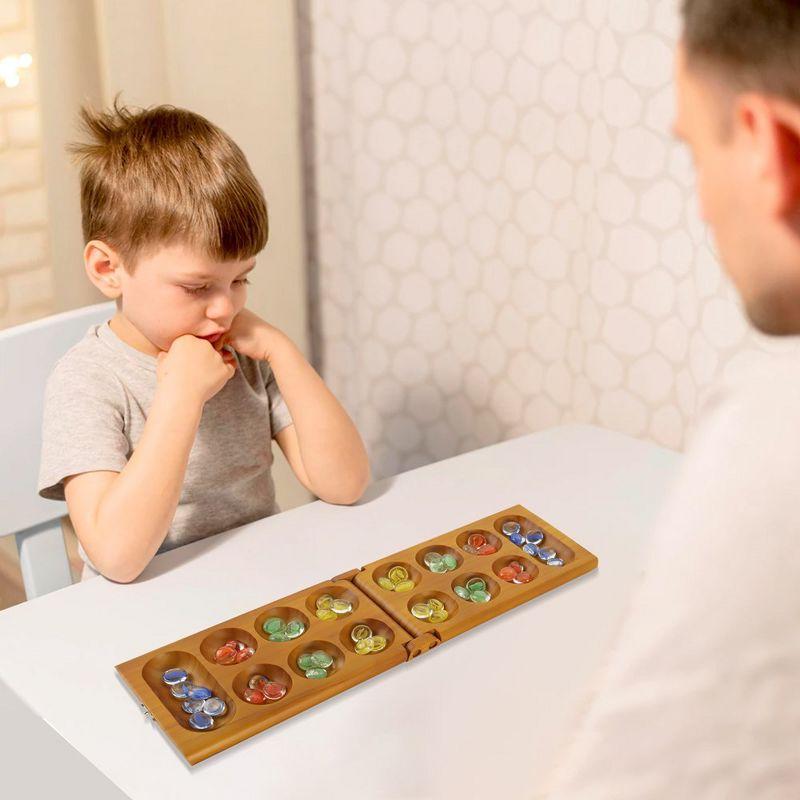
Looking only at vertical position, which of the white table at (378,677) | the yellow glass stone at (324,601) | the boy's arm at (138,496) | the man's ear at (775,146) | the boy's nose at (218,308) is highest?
the man's ear at (775,146)

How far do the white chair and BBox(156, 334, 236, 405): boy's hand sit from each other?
0.15 m

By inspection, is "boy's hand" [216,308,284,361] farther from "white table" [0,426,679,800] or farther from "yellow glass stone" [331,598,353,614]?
"yellow glass stone" [331,598,353,614]

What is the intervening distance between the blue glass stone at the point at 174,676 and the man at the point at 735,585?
1.17ft

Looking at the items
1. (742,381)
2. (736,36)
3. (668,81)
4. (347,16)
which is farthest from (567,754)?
(347,16)

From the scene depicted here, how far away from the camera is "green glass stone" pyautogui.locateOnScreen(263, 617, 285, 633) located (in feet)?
2.59

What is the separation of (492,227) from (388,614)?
2.38 feet

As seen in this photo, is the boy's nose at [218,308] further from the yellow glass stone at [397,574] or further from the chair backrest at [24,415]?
the yellow glass stone at [397,574]

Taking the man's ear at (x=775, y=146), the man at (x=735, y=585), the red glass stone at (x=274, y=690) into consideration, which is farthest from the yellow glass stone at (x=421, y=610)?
the man's ear at (x=775, y=146)

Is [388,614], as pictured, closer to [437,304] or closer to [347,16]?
[437,304]

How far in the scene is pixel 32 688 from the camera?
0.73 meters

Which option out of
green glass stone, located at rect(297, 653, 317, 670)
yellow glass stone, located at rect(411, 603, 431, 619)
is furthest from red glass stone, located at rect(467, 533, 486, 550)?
green glass stone, located at rect(297, 653, 317, 670)

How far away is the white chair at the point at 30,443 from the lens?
3.50 ft

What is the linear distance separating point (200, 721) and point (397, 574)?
0.23 metres

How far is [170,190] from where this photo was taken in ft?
3.29
